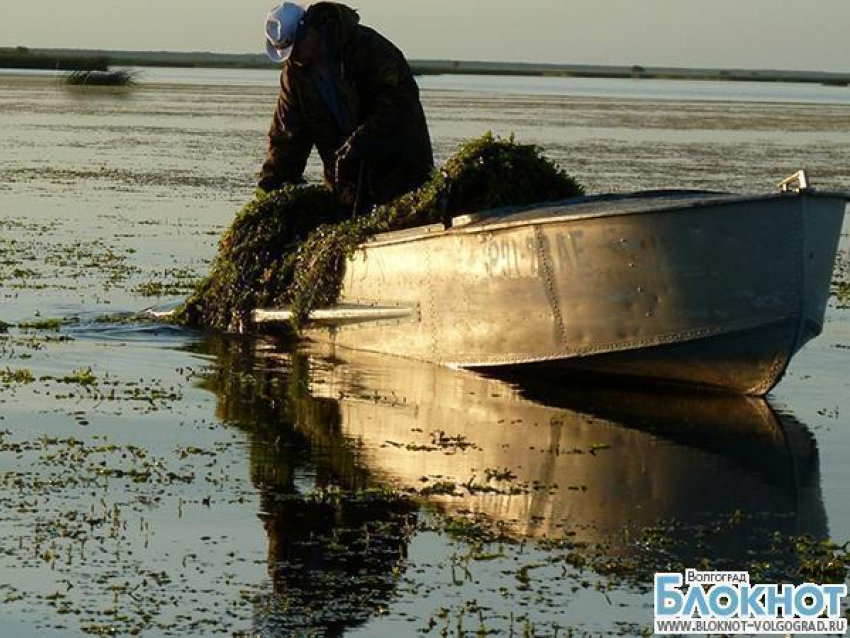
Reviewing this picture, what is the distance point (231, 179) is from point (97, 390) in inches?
790

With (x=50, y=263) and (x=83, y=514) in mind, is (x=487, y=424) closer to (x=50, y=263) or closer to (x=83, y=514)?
(x=83, y=514)

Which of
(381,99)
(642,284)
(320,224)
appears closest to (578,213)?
(642,284)

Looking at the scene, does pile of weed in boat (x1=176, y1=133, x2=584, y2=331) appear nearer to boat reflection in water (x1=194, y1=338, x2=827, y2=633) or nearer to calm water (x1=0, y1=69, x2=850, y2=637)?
calm water (x1=0, y1=69, x2=850, y2=637)

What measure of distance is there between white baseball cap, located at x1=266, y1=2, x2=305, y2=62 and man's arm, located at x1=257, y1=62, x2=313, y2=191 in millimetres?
359

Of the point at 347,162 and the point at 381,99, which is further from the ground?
the point at 381,99

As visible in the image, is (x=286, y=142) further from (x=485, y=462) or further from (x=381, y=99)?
(x=485, y=462)

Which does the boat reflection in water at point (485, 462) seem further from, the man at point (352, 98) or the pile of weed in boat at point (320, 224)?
the man at point (352, 98)

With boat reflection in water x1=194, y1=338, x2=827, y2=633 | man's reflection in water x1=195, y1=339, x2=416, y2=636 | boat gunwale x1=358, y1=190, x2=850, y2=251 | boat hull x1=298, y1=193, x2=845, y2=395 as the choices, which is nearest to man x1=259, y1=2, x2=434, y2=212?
boat gunwale x1=358, y1=190, x2=850, y2=251

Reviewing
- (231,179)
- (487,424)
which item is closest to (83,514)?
(487,424)

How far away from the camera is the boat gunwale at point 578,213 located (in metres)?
12.4

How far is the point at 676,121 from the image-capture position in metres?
64.1

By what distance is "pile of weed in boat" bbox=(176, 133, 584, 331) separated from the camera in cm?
1404

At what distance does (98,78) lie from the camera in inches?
3442

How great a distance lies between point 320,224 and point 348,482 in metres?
5.18
